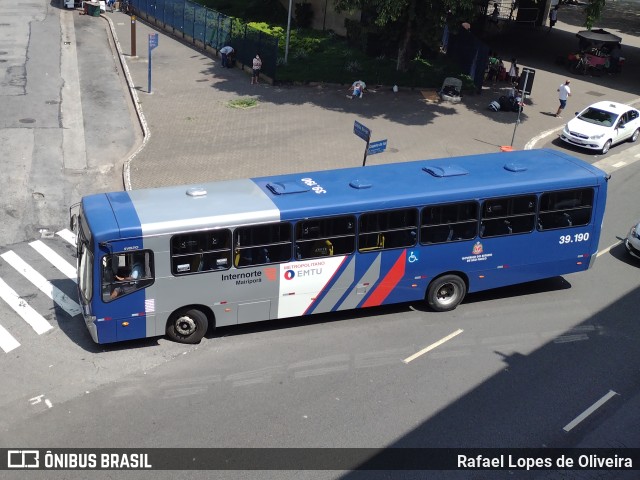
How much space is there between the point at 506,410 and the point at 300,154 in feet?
50.8

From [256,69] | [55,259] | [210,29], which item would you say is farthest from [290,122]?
[55,259]

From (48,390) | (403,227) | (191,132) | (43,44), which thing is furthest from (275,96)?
(48,390)

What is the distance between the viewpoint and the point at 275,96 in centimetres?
3453

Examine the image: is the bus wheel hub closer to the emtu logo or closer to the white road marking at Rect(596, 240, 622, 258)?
the emtu logo

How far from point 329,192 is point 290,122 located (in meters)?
15.4

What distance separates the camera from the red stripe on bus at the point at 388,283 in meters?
16.9

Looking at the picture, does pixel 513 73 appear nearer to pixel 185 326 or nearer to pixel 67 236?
pixel 67 236

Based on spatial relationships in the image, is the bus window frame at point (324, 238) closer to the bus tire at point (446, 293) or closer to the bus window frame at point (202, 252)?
the bus window frame at point (202, 252)

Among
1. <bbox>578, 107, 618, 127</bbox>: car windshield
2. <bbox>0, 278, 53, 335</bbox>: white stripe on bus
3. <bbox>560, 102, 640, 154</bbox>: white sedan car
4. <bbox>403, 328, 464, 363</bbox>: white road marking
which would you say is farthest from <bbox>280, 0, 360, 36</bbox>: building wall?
<bbox>0, 278, 53, 335</bbox>: white stripe on bus

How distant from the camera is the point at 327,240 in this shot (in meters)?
16.1

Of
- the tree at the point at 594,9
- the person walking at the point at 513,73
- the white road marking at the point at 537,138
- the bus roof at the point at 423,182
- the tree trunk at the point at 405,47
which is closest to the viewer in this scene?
the bus roof at the point at 423,182

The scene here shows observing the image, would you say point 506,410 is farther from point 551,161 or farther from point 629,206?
point 629,206

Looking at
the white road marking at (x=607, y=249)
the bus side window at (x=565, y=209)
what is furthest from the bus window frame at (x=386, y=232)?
the white road marking at (x=607, y=249)

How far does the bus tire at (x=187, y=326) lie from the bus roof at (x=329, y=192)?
2.05 metres
